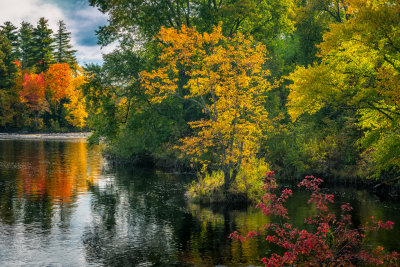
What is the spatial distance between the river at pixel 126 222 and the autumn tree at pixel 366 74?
475 centimetres

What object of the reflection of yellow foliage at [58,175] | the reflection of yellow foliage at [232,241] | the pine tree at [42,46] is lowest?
the reflection of yellow foliage at [232,241]

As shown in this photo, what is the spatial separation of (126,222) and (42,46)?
274 feet

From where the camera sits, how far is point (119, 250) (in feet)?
47.7

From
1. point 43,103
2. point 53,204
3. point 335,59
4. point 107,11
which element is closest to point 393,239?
point 335,59

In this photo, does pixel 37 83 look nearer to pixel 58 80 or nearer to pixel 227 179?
pixel 58 80

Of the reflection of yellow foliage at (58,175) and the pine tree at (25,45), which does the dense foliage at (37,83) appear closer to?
the pine tree at (25,45)

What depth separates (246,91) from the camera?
23531mm

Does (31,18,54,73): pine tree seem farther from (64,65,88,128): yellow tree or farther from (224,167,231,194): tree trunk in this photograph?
(224,167,231,194): tree trunk

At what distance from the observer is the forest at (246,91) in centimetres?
1959

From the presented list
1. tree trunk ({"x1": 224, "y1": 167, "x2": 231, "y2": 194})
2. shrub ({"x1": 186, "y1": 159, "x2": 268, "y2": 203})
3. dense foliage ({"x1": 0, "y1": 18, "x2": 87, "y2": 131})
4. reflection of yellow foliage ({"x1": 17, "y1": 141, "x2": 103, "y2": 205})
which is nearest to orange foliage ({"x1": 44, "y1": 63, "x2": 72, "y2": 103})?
dense foliage ({"x1": 0, "y1": 18, "x2": 87, "y2": 131})

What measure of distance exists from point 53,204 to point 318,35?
32450mm

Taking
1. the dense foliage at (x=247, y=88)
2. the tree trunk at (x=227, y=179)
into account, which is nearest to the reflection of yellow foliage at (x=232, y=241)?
the tree trunk at (x=227, y=179)

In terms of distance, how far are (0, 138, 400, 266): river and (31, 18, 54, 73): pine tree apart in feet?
211

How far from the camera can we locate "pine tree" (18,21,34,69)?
9012 centimetres
